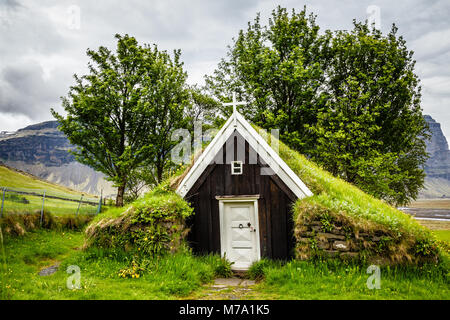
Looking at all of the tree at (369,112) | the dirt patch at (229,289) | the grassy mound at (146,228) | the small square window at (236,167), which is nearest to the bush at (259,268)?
the dirt patch at (229,289)

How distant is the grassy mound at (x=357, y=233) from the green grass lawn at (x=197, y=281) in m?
0.36

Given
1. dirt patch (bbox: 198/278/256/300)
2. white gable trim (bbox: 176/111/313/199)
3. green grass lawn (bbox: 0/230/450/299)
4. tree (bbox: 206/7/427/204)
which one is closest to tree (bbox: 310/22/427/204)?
tree (bbox: 206/7/427/204)

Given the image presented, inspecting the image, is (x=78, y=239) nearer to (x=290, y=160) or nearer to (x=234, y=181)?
(x=234, y=181)

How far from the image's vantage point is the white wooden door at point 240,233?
9.00 meters

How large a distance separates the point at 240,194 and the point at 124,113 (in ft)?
47.9

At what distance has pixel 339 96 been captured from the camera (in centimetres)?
1908

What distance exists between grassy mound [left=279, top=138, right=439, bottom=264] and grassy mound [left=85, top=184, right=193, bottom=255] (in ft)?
12.2

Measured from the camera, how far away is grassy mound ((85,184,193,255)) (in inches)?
327

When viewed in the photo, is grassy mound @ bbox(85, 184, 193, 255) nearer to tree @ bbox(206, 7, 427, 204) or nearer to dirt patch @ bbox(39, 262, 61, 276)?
dirt patch @ bbox(39, 262, 61, 276)

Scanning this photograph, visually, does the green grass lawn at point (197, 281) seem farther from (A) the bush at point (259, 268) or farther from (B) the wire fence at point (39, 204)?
(B) the wire fence at point (39, 204)

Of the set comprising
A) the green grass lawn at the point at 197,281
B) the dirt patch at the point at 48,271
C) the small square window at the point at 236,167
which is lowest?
the dirt patch at the point at 48,271

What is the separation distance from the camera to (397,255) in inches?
283

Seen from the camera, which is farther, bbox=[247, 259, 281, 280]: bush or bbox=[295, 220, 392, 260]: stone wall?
bbox=[247, 259, 281, 280]: bush

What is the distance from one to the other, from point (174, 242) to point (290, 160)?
5404 mm
